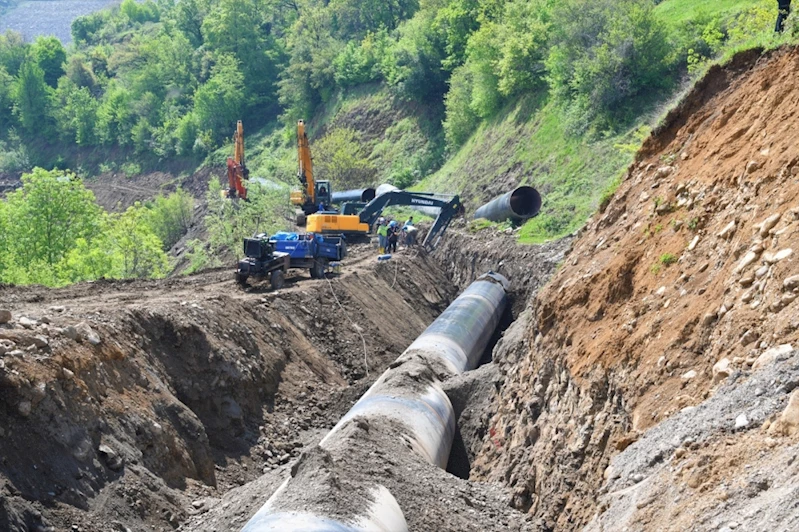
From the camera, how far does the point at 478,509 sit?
1327 cm

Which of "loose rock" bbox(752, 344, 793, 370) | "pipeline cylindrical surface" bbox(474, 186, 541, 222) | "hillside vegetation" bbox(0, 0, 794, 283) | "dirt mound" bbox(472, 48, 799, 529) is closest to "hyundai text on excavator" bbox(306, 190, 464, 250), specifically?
"pipeline cylindrical surface" bbox(474, 186, 541, 222)

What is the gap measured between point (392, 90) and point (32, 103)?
59427mm

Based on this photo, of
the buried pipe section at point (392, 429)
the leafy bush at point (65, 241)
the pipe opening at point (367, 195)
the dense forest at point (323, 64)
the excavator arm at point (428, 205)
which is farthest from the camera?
the pipe opening at point (367, 195)

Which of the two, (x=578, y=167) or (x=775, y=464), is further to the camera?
(x=578, y=167)

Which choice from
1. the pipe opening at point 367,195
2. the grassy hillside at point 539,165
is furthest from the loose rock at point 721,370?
the pipe opening at point 367,195

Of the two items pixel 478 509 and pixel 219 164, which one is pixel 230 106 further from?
pixel 478 509

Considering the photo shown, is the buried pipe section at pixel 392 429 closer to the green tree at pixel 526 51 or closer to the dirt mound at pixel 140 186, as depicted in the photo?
the green tree at pixel 526 51

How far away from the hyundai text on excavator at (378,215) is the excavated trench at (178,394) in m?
8.28

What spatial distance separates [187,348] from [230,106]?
257 feet

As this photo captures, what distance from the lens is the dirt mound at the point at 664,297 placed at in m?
10.0

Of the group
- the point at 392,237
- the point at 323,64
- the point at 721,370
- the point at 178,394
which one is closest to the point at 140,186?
the point at 323,64

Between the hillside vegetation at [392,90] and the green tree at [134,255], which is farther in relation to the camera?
the green tree at [134,255]

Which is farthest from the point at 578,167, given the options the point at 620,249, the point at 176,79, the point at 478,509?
the point at 176,79

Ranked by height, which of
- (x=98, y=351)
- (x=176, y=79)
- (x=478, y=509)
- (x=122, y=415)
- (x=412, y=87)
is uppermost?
(x=176, y=79)
